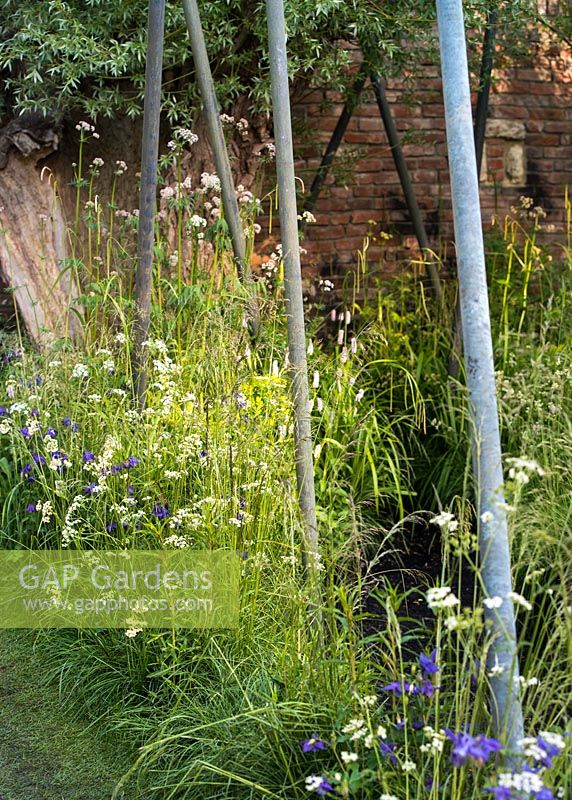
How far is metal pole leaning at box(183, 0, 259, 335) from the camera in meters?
3.36

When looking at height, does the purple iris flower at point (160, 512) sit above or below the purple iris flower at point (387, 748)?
above

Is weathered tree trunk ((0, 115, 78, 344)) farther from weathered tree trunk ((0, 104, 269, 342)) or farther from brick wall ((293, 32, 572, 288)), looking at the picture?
brick wall ((293, 32, 572, 288))

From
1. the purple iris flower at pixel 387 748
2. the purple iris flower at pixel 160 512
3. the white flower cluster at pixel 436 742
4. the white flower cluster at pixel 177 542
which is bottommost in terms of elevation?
the purple iris flower at pixel 387 748

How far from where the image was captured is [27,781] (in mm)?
2328

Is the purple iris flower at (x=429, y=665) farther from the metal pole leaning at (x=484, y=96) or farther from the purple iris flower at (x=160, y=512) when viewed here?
the metal pole leaning at (x=484, y=96)

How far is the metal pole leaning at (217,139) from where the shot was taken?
3357 millimetres

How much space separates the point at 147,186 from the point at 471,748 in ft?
7.91

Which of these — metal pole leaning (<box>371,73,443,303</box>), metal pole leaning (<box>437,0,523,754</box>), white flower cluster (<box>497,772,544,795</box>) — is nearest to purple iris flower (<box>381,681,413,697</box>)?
metal pole leaning (<box>437,0,523,754</box>)

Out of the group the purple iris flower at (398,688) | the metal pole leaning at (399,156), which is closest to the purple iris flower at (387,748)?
the purple iris flower at (398,688)

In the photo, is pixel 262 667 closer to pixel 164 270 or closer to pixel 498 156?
pixel 164 270

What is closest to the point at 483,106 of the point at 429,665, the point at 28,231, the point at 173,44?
the point at 173,44

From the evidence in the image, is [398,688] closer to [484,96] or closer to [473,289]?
[473,289]

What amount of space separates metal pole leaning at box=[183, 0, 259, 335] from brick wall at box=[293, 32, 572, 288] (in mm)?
1854

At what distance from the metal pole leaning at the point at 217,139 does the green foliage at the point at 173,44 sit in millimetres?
495
